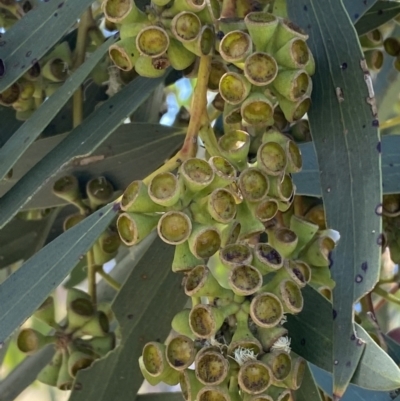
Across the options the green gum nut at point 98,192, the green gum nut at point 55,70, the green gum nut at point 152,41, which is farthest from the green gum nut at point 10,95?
the green gum nut at point 152,41

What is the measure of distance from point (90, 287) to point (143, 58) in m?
0.46

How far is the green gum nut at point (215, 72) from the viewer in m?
0.97

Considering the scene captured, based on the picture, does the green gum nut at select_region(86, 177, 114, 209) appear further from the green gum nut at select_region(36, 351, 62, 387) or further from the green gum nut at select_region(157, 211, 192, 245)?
the green gum nut at select_region(157, 211, 192, 245)

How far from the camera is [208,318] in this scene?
78 cm

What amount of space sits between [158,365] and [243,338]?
105mm

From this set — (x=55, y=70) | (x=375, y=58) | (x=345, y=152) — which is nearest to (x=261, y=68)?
(x=345, y=152)

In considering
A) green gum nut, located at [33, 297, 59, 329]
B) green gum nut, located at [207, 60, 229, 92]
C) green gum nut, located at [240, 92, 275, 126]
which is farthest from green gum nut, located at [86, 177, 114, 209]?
green gum nut, located at [240, 92, 275, 126]

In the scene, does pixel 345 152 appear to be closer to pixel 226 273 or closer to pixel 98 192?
pixel 226 273

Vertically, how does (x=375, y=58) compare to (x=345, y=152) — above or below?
below

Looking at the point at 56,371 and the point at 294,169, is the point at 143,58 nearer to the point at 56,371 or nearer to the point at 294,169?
the point at 294,169

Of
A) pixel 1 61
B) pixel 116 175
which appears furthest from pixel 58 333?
pixel 1 61

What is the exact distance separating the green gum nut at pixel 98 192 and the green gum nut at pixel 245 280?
46cm

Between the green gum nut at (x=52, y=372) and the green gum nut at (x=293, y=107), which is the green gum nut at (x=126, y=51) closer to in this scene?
the green gum nut at (x=293, y=107)

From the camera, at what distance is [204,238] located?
0.79 m
